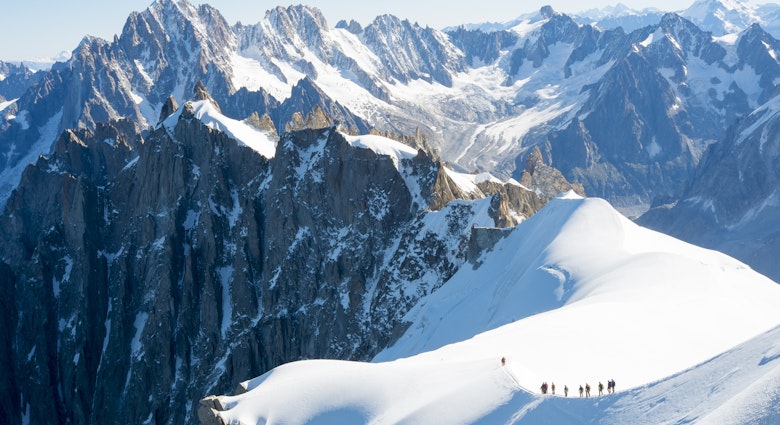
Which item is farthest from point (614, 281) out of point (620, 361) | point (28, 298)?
point (28, 298)

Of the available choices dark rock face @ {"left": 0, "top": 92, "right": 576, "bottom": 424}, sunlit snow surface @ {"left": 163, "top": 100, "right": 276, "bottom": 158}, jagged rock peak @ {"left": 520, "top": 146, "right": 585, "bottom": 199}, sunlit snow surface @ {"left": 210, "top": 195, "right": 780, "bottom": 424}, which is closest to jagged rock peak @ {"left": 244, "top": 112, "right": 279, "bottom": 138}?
sunlit snow surface @ {"left": 163, "top": 100, "right": 276, "bottom": 158}

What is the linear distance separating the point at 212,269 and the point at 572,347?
93.8 m

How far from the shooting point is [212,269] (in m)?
140

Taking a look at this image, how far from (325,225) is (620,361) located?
7945cm

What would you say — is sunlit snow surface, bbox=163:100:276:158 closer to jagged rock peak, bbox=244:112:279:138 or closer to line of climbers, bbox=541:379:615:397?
jagged rock peak, bbox=244:112:279:138

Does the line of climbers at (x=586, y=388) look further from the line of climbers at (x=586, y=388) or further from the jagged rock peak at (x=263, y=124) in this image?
the jagged rock peak at (x=263, y=124)

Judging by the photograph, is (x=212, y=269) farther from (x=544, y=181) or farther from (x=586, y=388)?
(x=586, y=388)

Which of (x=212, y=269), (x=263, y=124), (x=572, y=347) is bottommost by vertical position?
(x=572, y=347)

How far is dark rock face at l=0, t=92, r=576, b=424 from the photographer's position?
396 feet

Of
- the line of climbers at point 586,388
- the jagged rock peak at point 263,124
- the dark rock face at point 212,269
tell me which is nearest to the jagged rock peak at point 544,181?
the dark rock face at point 212,269

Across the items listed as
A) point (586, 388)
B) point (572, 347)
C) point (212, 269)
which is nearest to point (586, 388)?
point (586, 388)

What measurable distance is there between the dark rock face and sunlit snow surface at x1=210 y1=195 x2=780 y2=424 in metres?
18.1

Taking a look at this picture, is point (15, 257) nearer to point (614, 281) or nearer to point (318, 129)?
point (318, 129)

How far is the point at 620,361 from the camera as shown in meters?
55.4
